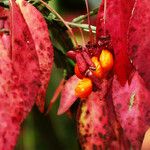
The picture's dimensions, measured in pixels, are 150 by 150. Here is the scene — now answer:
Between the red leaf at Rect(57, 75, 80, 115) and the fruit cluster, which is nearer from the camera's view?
the fruit cluster

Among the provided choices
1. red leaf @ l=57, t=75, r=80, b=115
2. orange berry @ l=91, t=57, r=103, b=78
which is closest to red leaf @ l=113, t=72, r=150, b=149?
orange berry @ l=91, t=57, r=103, b=78

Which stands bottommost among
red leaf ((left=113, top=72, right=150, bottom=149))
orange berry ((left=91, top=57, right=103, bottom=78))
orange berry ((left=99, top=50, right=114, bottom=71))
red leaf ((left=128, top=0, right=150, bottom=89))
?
red leaf ((left=113, top=72, right=150, bottom=149))

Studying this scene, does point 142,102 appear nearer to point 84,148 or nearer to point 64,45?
point 84,148

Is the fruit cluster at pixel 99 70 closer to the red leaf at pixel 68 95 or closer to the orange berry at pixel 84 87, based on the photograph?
the orange berry at pixel 84 87

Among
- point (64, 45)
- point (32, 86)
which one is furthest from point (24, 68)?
point (64, 45)

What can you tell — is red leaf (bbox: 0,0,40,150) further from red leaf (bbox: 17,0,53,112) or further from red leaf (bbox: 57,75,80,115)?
red leaf (bbox: 57,75,80,115)

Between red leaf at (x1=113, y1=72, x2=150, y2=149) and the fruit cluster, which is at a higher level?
the fruit cluster
